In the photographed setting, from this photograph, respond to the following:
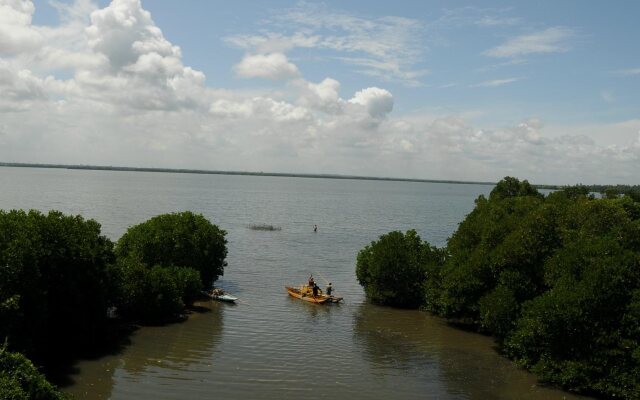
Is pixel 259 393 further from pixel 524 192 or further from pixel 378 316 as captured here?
pixel 524 192

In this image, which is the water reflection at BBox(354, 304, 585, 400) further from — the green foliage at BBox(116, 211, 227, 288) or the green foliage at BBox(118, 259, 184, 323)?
the green foliage at BBox(116, 211, 227, 288)

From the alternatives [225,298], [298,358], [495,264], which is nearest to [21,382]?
[298,358]

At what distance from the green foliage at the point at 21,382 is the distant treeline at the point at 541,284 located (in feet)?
74.6

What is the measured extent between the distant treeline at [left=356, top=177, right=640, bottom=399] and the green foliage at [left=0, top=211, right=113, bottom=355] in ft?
72.7

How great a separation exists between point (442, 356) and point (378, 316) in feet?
31.6

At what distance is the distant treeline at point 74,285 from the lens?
77.0ft

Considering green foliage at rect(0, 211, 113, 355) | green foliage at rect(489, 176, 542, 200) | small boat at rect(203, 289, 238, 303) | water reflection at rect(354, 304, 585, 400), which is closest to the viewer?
green foliage at rect(0, 211, 113, 355)

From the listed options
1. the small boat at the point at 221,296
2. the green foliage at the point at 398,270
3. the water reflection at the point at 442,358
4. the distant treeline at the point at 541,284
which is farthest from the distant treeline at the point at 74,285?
the distant treeline at the point at 541,284

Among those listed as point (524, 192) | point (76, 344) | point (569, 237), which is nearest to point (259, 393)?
point (76, 344)

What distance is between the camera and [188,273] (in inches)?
1608

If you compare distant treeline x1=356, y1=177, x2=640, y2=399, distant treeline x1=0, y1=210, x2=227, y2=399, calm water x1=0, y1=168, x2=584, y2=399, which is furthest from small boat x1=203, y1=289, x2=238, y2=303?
distant treeline x1=356, y1=177, x2=640, y2=399

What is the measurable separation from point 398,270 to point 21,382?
33.1 meters

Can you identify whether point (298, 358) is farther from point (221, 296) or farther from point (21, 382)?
point (21, 382)

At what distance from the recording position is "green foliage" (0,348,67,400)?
13602mm
